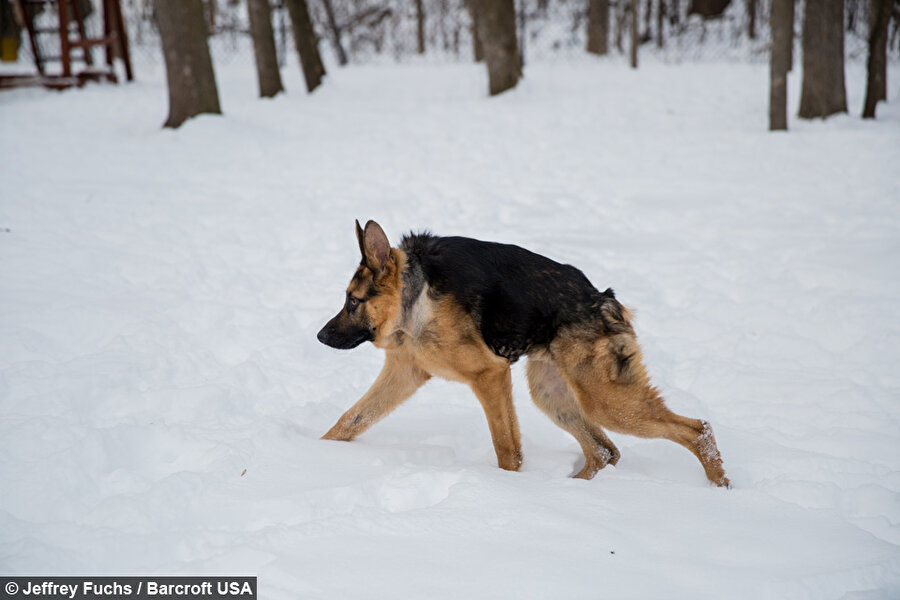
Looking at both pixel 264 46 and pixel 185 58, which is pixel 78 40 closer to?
pixel 264 46

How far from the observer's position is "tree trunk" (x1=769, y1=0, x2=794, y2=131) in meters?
10.5

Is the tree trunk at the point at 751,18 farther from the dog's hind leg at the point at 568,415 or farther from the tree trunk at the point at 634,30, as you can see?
the dog's hind leg at the point at 568,415

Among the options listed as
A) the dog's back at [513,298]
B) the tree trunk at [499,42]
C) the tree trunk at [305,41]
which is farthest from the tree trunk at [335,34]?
the dog's back at [513,298]

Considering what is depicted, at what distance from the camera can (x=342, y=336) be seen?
13.3ft

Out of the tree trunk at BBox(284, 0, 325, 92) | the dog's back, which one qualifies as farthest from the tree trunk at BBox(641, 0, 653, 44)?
the dog's back

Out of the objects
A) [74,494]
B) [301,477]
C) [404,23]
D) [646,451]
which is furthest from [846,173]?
[404,23]

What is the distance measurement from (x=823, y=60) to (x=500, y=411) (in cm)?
1112

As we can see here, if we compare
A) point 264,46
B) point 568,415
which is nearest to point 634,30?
point 264,46

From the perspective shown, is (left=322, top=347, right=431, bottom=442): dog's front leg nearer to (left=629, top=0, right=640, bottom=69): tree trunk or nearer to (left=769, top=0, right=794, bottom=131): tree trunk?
(left=769, top=0, right=794, bottom=131): tree trunk

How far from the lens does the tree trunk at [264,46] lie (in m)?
14.4

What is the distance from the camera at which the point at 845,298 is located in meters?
6.42

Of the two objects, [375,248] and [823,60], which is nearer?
[375,248]

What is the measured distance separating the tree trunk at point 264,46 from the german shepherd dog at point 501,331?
1201 centimetres

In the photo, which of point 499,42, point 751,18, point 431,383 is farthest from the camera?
point 751,18
